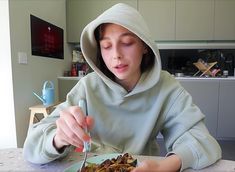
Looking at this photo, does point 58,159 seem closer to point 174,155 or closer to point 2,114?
point 174,155

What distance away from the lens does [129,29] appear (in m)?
0.65

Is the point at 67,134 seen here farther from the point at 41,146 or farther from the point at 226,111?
the point at 226,111

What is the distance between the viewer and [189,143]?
0.60 m

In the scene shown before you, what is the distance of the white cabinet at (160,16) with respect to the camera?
303 centimetres

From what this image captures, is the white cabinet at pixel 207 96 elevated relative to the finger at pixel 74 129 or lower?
lower

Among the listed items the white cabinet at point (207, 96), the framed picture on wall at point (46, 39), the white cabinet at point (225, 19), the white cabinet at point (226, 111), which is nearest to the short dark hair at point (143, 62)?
the framed picture on wall at point (46, 39)

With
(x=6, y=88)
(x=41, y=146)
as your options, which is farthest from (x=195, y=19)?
(x=41, y=146)

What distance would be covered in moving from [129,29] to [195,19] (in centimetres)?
265

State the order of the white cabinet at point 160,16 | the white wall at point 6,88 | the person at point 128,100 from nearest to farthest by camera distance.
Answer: the person at point 128,100, the white wall at point 6,88, the white cabinet at point 160,16

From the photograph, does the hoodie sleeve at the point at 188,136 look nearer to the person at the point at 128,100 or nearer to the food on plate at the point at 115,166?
the person at the point at 128,100

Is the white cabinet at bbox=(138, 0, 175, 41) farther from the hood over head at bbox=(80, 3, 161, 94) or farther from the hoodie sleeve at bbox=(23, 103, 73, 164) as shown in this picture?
the hoodie sleeve at bbox=(23, 103, 73, 164)

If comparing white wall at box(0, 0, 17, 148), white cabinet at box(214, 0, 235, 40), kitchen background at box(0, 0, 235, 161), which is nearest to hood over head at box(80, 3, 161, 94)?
white wall at box(0, 0, 17, 148)

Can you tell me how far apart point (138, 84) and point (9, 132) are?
1724 millimetres

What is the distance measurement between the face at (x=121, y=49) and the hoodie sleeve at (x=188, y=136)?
190 mm
